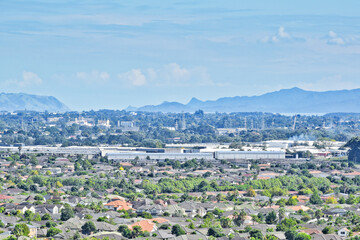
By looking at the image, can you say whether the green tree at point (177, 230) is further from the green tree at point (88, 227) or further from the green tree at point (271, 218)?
the green tree at point (271, 218)

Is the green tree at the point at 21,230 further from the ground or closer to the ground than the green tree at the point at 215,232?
further from the ground

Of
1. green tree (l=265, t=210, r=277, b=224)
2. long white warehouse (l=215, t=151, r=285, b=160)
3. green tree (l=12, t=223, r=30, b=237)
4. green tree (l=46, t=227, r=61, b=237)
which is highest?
long white warehouse (l=215, t=151, r=285, b=160)

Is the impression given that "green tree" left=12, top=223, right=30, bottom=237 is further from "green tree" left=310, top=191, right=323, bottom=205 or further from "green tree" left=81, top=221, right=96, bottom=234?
"green tree" left=310, top=191, right=323, bottom=205

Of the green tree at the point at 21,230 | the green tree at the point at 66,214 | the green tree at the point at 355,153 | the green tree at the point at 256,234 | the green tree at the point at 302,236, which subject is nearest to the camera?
the green tree at the point at 21,230

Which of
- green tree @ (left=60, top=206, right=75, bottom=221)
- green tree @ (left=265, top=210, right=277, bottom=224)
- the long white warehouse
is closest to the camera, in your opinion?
green tree @ (left=60, top=206, right=75, bottom=221)

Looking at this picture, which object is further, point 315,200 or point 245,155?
point 245,155

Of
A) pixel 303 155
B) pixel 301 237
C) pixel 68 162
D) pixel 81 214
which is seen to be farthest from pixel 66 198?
pixel 303 155

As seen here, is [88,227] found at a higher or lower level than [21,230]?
lower

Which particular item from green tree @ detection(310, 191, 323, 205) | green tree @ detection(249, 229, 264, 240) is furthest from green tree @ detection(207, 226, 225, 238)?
green tree @ detection(310, 191, 323, 205)

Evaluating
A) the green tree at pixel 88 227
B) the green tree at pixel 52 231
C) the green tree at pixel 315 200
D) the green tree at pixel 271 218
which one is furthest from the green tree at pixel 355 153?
the green tree at pixel 52 231

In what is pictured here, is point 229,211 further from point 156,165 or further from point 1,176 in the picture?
point 156,165

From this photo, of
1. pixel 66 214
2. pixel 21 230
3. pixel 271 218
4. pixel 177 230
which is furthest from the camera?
pixel 271 218

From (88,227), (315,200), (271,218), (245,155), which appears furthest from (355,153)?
(88,227)

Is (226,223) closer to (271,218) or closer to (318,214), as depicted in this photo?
(271,218)
